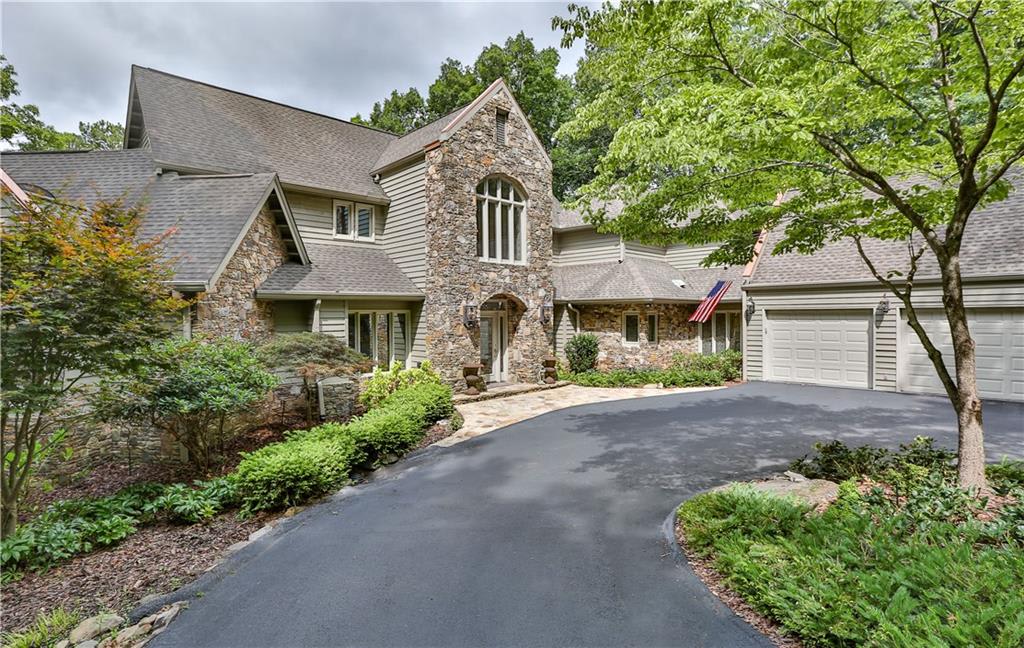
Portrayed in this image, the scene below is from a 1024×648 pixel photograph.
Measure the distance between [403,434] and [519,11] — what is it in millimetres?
7338

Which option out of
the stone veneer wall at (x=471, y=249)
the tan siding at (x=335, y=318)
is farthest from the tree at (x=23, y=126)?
the stone veneer wall at (x=471, y=249)

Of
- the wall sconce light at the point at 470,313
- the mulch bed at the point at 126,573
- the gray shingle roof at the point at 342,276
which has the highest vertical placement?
the gray shingle roof at the point at 342,276

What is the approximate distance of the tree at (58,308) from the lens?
14.7ft

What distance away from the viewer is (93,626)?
3.57 meters

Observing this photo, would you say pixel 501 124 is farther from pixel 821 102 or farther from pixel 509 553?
pixel 509 553

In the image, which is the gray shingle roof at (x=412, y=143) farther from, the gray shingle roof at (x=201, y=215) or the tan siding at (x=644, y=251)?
the tan siding at (x=644, y=251)

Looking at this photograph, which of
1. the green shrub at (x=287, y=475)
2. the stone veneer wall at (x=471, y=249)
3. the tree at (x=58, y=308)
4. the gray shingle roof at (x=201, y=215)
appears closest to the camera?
the tree at (x=58, y=308)

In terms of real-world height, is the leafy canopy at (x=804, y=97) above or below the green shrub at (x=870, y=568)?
above

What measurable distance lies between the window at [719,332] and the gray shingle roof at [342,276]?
1110cm

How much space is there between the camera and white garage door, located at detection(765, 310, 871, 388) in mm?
13188

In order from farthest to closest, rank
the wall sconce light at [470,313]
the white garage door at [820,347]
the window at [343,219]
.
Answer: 1. the window at [343,219]
2. the wall sconce light at [470,313]
3. the white garage door at [820,347]

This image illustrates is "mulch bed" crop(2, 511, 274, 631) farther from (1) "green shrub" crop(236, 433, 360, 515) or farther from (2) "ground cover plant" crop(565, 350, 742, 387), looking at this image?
(2) "ground cover plant" crop(565, 350, 742, 387)

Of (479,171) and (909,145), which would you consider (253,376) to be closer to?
(479,171)

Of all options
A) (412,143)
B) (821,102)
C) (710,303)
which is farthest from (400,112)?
(821,102)
